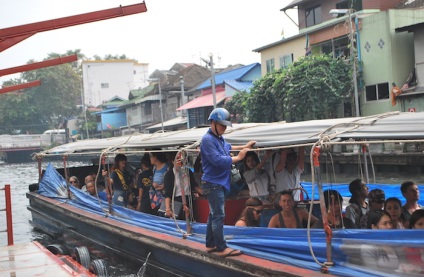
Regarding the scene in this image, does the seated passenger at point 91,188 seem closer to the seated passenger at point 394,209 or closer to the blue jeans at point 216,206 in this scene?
the blue jeans at point 216,206

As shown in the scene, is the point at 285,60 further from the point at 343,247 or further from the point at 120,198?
the point at 343,247

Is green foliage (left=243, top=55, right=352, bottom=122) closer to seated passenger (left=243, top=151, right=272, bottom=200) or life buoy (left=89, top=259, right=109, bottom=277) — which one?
seated passenger (left=243, top=151, right=272, bottom=200)

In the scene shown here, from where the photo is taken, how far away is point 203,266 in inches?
237

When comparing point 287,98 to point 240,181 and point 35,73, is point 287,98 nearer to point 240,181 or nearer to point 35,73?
point 240,181

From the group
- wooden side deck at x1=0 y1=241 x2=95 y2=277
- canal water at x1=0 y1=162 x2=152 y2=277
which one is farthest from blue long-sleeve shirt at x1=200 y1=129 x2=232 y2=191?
canal water at x1=0 y1=162 x2=152 y2=277

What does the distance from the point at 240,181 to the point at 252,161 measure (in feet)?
2.79

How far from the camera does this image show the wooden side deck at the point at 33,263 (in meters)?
5.49

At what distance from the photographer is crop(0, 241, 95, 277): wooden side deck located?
18.0 feet

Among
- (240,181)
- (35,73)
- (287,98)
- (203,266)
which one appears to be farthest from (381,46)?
(35,73)

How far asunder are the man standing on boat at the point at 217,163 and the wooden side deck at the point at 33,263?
153 centimetres

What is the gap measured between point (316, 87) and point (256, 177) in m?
17.3

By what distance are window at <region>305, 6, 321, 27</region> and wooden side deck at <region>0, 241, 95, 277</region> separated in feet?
84.5

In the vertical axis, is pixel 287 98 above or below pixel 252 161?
above

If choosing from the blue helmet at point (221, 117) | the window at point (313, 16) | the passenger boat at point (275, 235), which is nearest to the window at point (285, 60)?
the window at point (313, 16)
